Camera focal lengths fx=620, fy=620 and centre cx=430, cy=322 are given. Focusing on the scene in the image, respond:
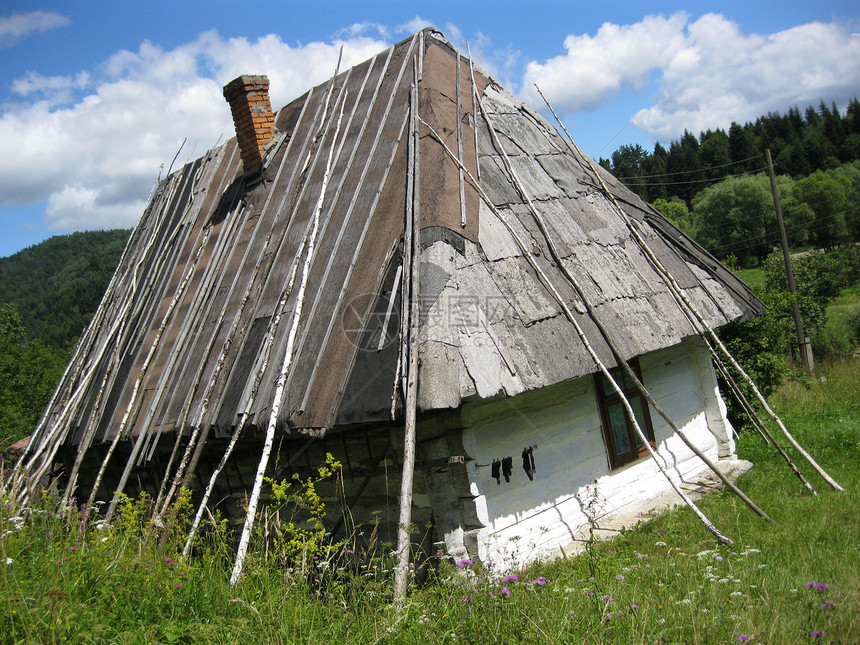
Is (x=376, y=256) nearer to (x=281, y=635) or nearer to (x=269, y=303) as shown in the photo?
(x=269, y=303)

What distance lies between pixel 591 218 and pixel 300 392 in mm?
4036

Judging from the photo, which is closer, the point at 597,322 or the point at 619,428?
the point at 597,322

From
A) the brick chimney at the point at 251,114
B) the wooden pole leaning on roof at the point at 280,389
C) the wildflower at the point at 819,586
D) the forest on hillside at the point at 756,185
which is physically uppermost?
the forest on hillside at the point at 756,185

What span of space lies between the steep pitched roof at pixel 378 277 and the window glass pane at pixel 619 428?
99cm

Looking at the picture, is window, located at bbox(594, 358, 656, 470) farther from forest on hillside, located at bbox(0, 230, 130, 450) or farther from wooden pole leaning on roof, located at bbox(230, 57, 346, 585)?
forest on hillside, located at bbox(0, 230, 130, 450)

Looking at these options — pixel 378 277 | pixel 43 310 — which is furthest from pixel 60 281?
pixel 378 277

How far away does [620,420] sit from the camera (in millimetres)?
6809

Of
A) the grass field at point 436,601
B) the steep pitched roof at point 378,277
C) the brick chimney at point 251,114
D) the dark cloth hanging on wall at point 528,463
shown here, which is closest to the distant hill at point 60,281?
the brick chimney at point 251,114

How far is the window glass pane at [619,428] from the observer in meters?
6.69

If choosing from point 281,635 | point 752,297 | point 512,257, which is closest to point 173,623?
point 281,635

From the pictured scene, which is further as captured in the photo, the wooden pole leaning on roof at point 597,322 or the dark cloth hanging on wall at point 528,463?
the dark cloth hanging on wall at point 528,463

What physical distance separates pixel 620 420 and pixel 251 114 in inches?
264

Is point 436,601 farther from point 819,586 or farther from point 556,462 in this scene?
point 556,462

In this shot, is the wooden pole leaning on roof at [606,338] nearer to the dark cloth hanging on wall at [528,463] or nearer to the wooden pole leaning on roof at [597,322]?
the wooden pole leaning on roof at [597,322]
